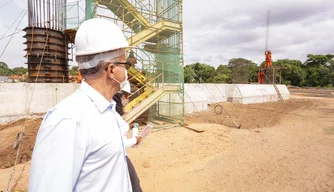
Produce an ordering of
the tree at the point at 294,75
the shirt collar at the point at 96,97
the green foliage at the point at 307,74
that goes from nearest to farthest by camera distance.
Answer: the shirt collar at the point at 96,97 < the green foliage at the point at 307,74 < the tree at the point at 294,75

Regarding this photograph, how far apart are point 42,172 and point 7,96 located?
9.32m

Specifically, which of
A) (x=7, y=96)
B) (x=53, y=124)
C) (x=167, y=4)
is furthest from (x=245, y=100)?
(x=53, y=124)

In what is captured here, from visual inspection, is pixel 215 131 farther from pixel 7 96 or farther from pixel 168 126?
pixel 7 96

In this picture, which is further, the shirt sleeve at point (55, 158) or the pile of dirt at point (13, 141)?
the pile of dirt at point (13, 141)

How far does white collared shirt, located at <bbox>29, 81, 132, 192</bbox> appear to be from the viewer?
961 millimetres

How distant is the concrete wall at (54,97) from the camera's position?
804 centimetres

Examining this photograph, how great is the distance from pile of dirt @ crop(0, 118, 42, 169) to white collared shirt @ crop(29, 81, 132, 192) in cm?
516

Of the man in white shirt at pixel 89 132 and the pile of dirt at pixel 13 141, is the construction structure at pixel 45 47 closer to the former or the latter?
the pile of dirt at pixel 13 141

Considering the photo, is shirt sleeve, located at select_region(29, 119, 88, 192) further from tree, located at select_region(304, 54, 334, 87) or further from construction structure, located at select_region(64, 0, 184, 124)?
tree, located at select_region(304, 54, 334, 87)

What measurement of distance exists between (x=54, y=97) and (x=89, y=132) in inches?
374

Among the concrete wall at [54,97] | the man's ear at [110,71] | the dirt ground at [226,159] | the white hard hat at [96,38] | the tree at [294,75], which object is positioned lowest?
the dirt ground at [226,159]

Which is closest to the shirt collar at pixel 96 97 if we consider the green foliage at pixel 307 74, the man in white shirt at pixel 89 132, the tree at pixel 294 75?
the man in white shirt at pixel 89 132

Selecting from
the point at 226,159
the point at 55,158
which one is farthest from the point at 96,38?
the point at 226,159

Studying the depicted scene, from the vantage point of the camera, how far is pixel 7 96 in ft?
26.1
